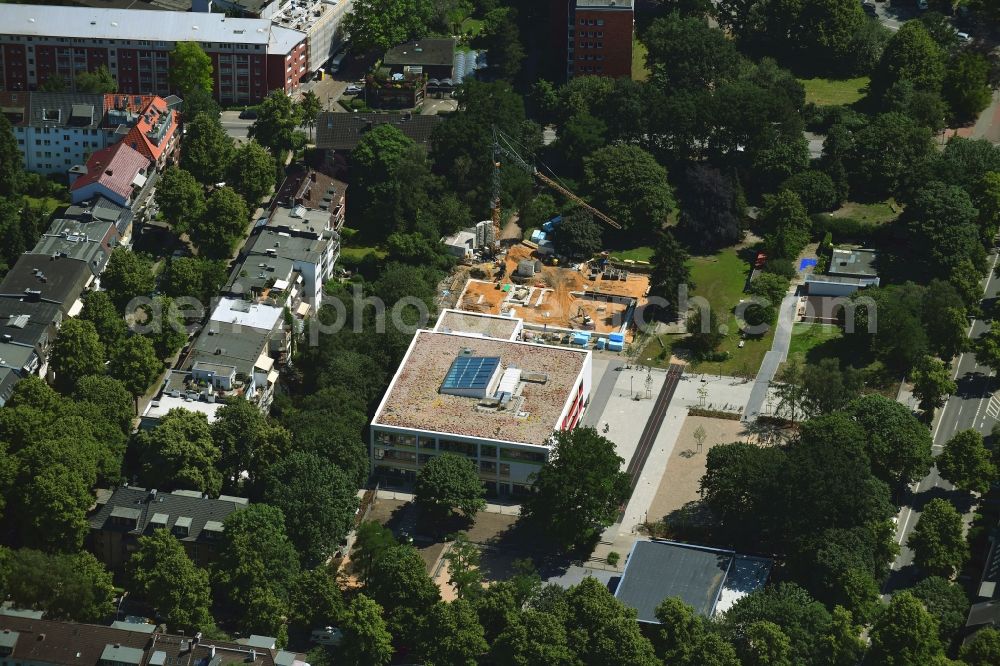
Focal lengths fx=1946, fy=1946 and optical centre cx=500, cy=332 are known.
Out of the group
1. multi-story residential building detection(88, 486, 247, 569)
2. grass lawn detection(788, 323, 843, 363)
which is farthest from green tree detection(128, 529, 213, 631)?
grass lawn detection(788, 323, 843, 363)

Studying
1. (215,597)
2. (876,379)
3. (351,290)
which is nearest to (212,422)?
Result: (215,597)

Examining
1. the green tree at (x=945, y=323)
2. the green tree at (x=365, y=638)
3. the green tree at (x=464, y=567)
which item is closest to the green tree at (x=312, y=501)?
the green tree at (x=464, y=567)

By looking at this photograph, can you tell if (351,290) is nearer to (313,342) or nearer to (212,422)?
(313,342)

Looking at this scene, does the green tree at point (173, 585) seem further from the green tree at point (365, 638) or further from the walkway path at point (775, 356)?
the walkway path at point (775, 356)

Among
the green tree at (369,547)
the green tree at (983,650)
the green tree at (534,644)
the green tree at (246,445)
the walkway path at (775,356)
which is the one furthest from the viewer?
the walkway path at (775,356)

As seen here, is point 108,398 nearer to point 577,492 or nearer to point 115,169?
point 115,169
